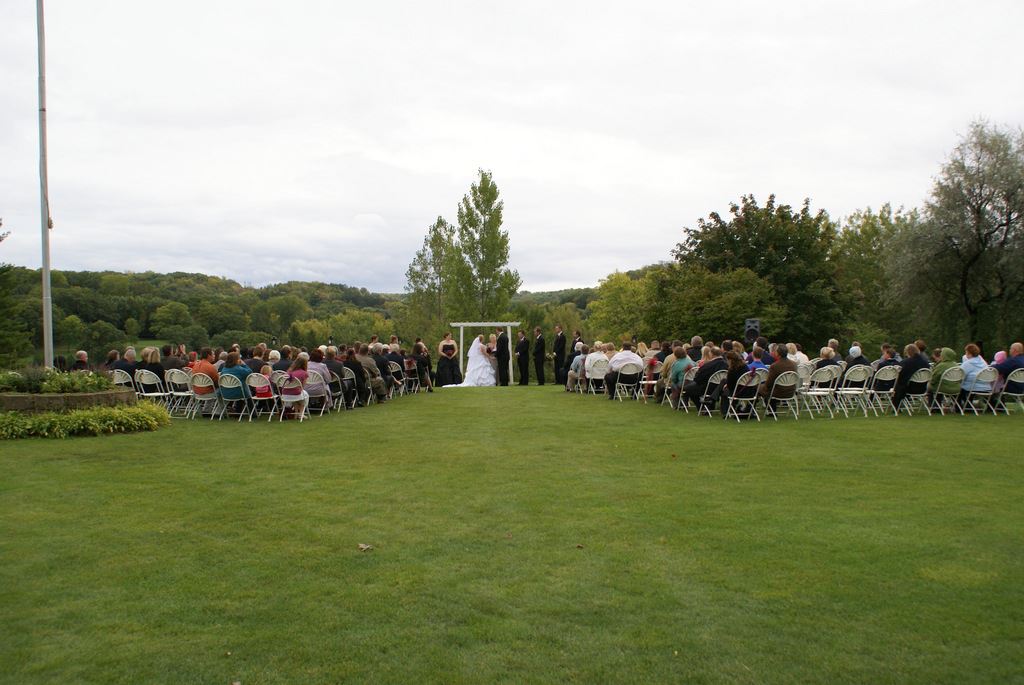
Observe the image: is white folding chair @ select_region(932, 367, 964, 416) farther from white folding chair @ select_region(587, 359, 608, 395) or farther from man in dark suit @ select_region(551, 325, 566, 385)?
man in dark suit @ select_region(551, 325, 566, 385)

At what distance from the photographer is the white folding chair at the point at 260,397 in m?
13.7

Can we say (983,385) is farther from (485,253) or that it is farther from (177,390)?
(485,253)

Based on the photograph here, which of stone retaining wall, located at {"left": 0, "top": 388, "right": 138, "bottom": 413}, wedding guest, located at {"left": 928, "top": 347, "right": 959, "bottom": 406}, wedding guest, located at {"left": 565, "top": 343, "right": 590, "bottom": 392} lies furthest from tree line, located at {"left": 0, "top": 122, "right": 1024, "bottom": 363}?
stone retaining wall, located at {"left": 0, "top": 388, "right": 138, "bottom": 413}

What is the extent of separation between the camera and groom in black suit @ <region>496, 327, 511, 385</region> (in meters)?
25.7

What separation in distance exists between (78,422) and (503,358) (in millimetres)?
15600

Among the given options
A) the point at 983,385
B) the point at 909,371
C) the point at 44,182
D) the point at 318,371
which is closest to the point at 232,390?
the point at 318,371

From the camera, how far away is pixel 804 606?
14.7 feet

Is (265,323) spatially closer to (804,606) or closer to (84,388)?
(84,388)

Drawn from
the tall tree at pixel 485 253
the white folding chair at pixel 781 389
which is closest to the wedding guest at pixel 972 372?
the white folding chair at pixel 781 389

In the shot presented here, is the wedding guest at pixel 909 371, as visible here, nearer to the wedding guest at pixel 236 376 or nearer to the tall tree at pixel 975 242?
the wedding guest at pixel 236 376

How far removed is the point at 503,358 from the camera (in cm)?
2595

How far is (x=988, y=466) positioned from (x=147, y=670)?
28.8 ft

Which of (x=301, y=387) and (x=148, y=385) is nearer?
(x=301, y=387)

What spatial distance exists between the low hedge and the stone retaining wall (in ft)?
0.57
